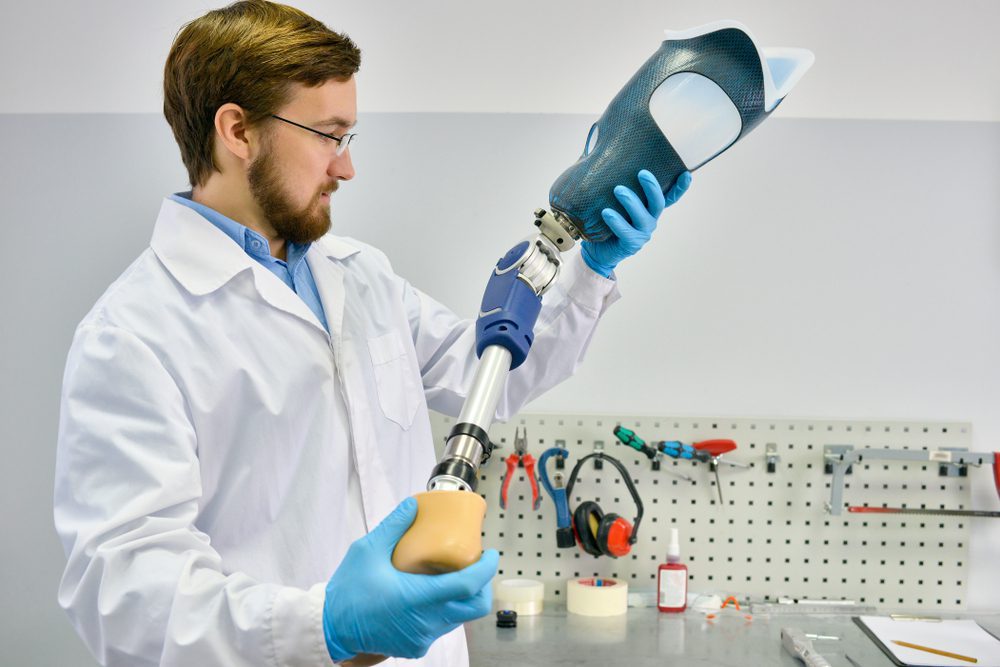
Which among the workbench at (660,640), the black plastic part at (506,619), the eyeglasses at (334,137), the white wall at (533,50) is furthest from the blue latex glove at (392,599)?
the white wall at (533,50)

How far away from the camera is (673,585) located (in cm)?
186

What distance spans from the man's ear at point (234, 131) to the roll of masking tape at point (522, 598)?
1.06 m

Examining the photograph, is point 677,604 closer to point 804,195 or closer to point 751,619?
point 751,619

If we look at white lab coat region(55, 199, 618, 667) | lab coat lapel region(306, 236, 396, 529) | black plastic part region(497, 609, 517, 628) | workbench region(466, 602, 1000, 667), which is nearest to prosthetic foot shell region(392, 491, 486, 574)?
white lab coat region(55, 199, 618, 667)

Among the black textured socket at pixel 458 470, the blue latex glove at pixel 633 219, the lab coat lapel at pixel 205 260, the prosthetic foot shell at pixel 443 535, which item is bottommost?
the prosthetic foot shell at pixel 443 535

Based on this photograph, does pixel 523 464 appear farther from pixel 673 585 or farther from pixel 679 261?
pixel 679 261

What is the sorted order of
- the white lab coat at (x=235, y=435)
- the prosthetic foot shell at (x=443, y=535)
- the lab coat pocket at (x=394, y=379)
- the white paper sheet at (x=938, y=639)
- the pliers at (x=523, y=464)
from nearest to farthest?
the prosthetic foot shell at (x=443, y=535) < the white lab coat at (x=235, y=435) < the lab coat pocket at (x=394, y=379) < the white paper sheet at (x=938, y=639) < the pliers at (x=523, y=464)

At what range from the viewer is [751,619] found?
1.84 meters

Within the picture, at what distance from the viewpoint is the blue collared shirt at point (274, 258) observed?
1.26m

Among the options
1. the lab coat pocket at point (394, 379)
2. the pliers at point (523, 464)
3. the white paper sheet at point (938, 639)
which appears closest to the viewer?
the lab coat pocket at point (394, 379)

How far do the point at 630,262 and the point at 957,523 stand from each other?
0.89 metres

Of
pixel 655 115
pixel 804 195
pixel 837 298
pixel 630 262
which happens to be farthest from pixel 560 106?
pixel 655 115

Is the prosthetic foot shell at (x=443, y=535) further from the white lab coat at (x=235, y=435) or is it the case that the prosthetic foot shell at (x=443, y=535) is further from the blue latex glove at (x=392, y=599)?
the white lab coat at (x=235, y=435)

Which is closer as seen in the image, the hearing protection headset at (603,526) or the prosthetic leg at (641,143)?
the prosthetic leg at (641,143)
